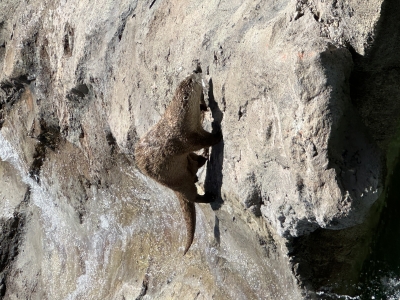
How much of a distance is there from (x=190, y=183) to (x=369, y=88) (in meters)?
1.49

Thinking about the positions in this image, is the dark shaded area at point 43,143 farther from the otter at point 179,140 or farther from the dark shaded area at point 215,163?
the dark shaded area at point 215,163

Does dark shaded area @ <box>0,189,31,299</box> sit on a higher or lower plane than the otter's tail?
lower

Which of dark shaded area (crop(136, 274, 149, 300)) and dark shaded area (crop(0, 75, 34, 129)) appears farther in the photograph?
dark shaded area (crop(0, 75, 34, 129))

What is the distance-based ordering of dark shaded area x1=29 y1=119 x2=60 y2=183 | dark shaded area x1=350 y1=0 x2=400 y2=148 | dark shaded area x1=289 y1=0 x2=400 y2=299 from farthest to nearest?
1. dark shaded area x1=29 y1=119 x2=60 y2=183
2. dark shaded area x1=289 y1=0 x2=400 y2=299
3. dark shaded area x1=350 y1=0 x2=400 y2=148

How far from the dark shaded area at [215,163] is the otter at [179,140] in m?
0.05

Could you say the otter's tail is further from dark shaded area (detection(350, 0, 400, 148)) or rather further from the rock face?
dark shaded area (detection(350, 0, 400, 148))

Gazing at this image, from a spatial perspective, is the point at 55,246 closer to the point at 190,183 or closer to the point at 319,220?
the point at 190,183

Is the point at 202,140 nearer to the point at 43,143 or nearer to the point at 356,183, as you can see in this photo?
the point at 356,183

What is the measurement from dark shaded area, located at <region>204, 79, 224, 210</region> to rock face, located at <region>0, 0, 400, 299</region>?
0.05ft

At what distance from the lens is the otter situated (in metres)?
2.87

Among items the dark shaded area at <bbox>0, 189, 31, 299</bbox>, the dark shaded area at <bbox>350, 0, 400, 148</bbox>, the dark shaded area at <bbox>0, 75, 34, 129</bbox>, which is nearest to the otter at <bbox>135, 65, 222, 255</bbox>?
the dark shaded area at <bbox>350, 0, 400, 148</bbox>

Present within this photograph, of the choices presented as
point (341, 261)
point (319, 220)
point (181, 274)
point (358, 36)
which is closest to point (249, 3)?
point (358, 36)

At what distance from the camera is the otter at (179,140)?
2.87 metres

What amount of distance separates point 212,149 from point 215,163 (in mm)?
107
